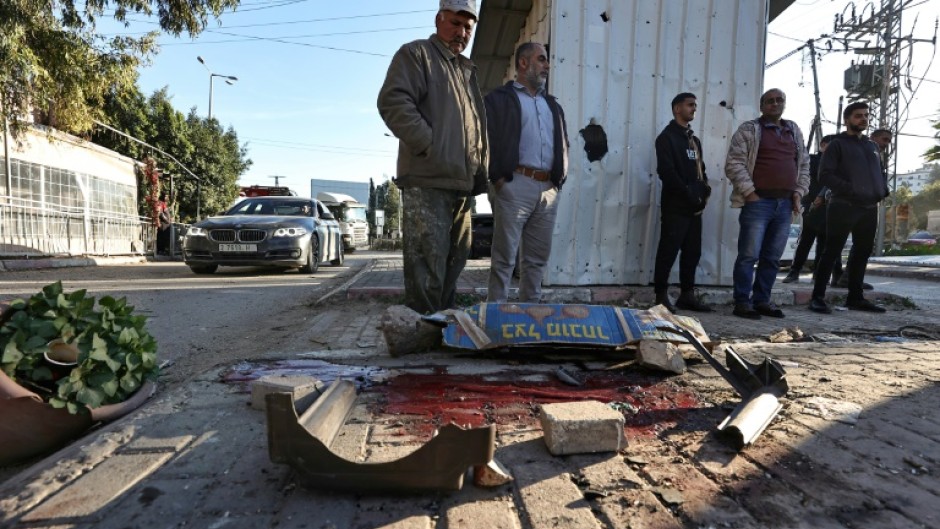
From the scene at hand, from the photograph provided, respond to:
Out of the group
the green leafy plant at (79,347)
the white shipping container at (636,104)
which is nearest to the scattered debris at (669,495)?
the green leafy plant at (79,347)

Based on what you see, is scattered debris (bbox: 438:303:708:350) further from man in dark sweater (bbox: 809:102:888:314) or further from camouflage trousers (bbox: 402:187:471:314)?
man in dark sweater (bbox: 809:102:888:314)

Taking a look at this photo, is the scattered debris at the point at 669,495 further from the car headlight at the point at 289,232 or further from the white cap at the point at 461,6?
the car headlight at the point at 289,232

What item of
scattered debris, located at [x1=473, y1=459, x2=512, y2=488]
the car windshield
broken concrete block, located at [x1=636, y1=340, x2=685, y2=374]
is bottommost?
scattered debris, located at [x1=473, y1=459, x2=512, y2=488]

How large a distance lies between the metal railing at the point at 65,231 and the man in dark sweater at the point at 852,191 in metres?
14.0

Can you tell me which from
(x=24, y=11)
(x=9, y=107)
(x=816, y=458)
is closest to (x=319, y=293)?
(x=816, y=458)

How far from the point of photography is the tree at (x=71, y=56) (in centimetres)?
782

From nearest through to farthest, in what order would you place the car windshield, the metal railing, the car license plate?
the car license plate, the car windshield, the metal railing

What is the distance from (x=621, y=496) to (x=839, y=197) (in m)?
5.14

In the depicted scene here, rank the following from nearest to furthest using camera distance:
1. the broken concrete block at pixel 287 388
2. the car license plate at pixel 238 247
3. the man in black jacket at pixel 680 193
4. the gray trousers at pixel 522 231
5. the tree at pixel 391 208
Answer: the broken concrete block at pixel 287 388
the gray trousers at pixel 522 231
the man in black jacket at pixel 680 193
the car license plate at pixel 238 247
the tree at pixel 391 208

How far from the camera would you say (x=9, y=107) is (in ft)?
29.9

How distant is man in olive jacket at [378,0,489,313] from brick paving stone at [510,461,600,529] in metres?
1.83

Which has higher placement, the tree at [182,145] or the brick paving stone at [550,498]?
the tree at [182,145]

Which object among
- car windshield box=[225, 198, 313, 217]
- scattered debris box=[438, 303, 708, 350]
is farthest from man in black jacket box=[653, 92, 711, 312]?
car windshield box=[225, 198, 313, 217]

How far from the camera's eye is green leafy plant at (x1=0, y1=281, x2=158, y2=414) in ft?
5.94
